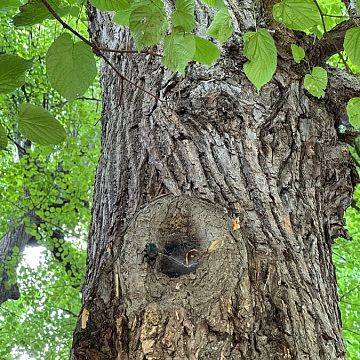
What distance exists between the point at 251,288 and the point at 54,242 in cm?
537

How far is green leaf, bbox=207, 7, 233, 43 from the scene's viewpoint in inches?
45.8

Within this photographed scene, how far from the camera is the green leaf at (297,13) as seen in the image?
1.00 m

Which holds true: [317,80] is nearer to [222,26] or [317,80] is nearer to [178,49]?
[222,26]

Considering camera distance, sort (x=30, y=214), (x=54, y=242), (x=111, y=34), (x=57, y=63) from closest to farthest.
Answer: (x=57, y=63) < (x=111, y=34) < (x=54, y=242) < (x=30, y=214)

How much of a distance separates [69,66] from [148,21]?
16cm

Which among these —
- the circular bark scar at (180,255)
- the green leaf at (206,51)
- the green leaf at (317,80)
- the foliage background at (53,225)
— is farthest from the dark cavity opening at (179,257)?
the foliage background at (53,225)

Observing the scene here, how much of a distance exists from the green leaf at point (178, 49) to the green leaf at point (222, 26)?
0.23m

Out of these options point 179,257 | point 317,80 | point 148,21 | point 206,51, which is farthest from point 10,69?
point 317,80

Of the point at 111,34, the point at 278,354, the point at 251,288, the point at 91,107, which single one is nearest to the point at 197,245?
the point at 251,288

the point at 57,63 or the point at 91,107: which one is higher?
the point at 91,107

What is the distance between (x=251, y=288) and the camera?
47.1 inches

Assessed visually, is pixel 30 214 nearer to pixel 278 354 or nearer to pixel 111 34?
pixel 111 34

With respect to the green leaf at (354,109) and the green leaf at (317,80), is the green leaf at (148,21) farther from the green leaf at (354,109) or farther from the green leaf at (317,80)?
the green leaf at (317,80)

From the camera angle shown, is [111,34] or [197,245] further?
[111,34]
